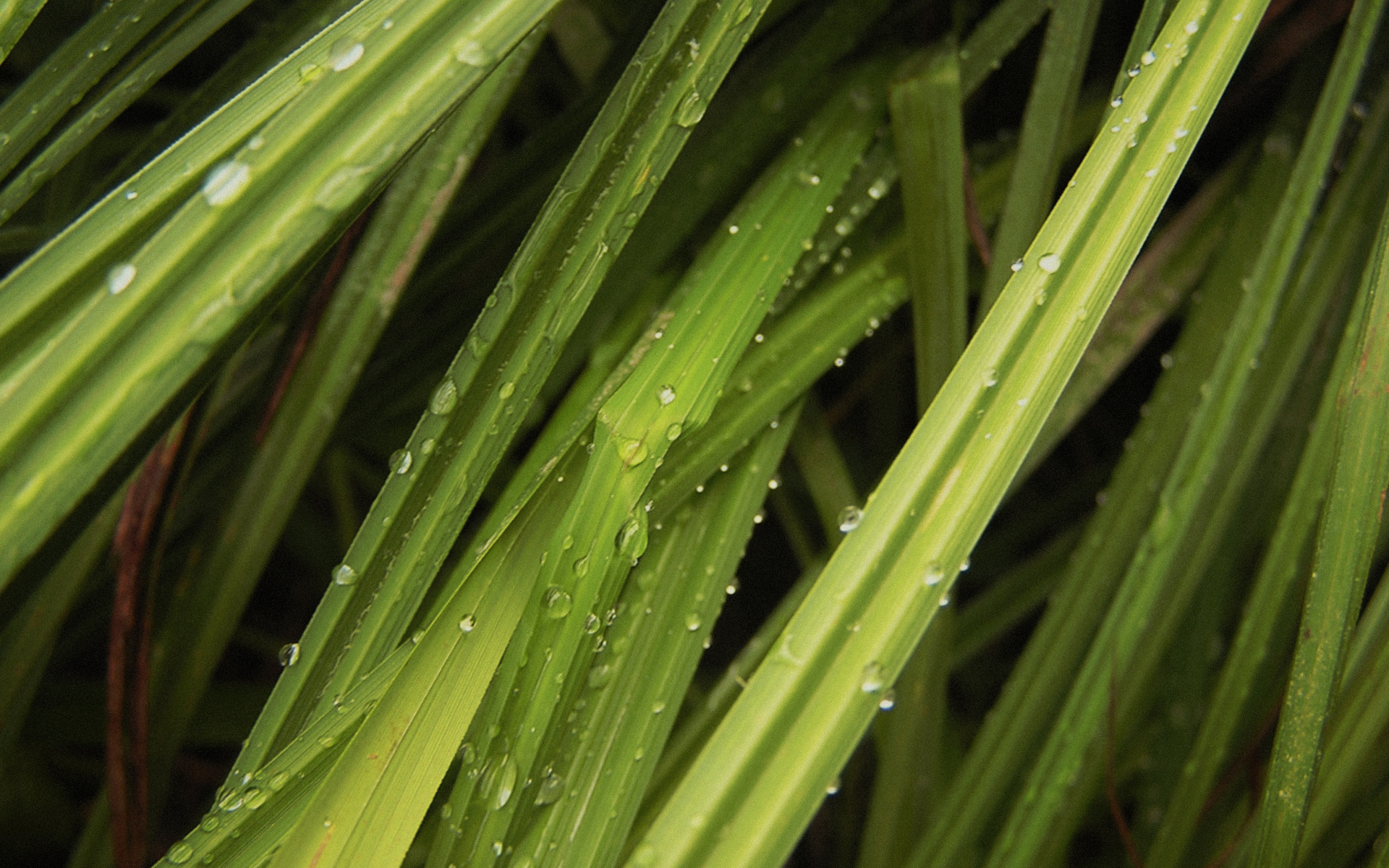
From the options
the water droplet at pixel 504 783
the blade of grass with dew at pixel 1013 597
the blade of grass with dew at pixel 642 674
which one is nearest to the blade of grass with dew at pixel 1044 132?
the blade of grass with dew at pixel 642 674

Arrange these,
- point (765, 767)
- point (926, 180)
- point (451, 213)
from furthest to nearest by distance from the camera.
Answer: point (451, 213)
point (926, 180)
point (765, 767)

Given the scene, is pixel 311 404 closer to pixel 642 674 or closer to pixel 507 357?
pixel 507 357

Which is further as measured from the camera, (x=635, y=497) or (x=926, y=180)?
(x=926, y=180)

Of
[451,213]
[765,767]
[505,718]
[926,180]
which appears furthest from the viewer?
[451,213]

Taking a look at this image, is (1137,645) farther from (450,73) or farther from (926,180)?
(450,73)

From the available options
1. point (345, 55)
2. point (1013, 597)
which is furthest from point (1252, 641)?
point (345, 55)

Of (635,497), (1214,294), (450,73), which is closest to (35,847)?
(635,497)
